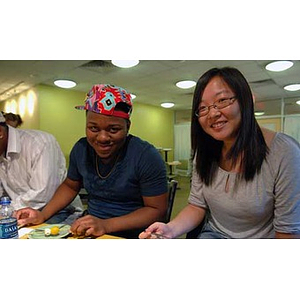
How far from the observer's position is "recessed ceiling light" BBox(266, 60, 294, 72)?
704 millimetres

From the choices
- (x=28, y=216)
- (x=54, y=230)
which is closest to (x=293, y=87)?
(x=54, y=230)

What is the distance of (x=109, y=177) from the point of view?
82 centimetres

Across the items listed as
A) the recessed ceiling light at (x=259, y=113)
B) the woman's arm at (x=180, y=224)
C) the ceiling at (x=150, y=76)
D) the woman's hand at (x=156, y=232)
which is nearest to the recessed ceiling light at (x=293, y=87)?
the ceiling at (x=150, y=76)

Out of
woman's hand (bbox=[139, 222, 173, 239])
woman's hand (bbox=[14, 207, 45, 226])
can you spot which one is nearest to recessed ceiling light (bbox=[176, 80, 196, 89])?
woman's hand (bbox=[139, 222, 173, 239])

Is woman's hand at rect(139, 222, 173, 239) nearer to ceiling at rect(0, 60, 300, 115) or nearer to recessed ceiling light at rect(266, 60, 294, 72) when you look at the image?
ceiling at rect(0, 60, 300, 115)

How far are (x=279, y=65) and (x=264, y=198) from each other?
0.42 meters

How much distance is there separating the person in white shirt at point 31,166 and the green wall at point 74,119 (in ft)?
0.19

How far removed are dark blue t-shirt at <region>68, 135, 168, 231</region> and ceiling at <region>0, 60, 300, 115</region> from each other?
7.9 inches

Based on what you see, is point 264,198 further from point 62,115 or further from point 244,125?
point 62,115

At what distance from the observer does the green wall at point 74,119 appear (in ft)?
2.80

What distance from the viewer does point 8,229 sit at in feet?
2.07

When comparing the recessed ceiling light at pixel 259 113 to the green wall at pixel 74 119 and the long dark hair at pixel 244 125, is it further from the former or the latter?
the green wall at pixel 74 119
